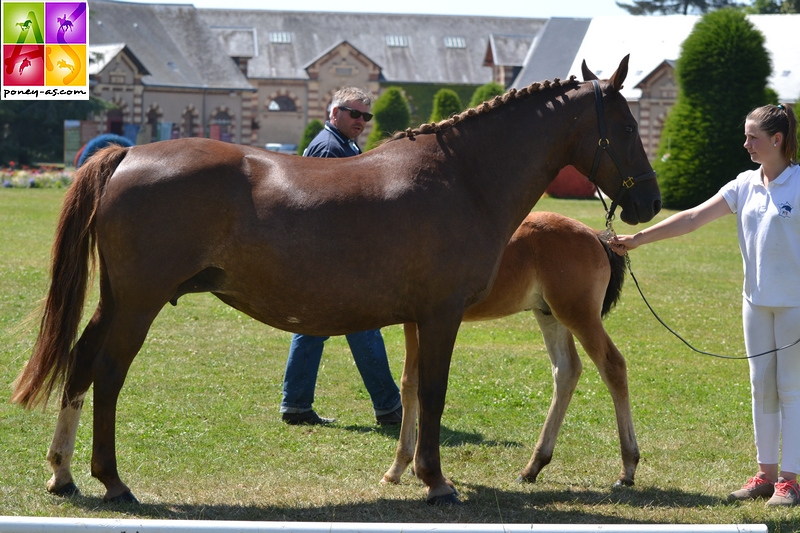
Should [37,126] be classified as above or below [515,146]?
below

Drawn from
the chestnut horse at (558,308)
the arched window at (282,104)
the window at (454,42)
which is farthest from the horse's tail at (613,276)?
the window at (454,42)

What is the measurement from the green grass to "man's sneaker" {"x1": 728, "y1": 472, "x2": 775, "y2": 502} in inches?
5.5

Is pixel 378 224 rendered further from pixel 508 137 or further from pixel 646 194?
pixel 646 194

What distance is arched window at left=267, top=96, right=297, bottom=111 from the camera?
59469mm

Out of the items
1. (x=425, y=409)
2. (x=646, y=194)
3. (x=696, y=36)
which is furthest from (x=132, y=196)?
(x=696, y=36)

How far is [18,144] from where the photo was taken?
145 ft

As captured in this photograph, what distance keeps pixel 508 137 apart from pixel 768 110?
1558 millimetres

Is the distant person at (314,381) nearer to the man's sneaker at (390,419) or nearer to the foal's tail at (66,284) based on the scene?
the man's sneaker at (390,419)

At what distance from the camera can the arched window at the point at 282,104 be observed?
59.5 meters

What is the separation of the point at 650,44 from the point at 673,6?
30920 mm

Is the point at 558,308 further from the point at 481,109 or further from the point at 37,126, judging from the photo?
the point at 37,126

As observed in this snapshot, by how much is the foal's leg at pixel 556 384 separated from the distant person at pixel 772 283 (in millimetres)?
1086

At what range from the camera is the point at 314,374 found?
710cm

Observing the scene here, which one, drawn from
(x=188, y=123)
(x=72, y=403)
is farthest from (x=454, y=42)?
(x=72, y=403)
